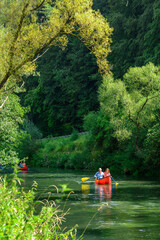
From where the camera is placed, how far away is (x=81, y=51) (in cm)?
5697

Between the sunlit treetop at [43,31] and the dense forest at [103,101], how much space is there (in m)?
0.11

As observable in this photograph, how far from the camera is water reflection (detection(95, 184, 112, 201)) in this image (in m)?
22.2

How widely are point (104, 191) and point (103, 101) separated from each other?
1482 cm

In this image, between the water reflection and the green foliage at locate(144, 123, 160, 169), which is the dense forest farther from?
the water reflection

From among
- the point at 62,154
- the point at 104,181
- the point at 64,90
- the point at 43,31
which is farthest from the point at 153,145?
the point at 64,90

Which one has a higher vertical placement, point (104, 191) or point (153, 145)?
point (153, 145)

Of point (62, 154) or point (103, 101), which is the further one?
point (62, 154)

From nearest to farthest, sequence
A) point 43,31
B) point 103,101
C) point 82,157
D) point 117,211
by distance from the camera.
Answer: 1. point 43,31
2. point 117,211
3. point 103,101
4. point 82,157

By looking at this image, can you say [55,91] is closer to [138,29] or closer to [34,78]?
[34,78]

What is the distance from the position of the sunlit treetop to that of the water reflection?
9.98 metres

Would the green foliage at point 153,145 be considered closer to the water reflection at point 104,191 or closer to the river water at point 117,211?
the river water at point 117,211

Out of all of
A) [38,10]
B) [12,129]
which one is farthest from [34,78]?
[38,10]

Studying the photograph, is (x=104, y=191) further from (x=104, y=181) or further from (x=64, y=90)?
(x=64, y=90)

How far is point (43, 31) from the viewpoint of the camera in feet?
44.6
